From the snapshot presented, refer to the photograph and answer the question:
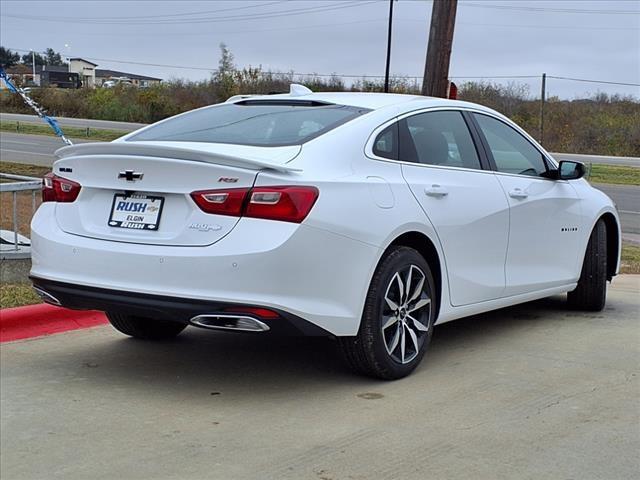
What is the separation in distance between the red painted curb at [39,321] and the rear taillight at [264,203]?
218cm

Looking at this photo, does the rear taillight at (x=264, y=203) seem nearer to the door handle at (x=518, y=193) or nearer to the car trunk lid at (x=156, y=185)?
the car trunk lid at (x=156, y=185)

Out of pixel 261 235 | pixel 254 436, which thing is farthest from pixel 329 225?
pixel 254 436

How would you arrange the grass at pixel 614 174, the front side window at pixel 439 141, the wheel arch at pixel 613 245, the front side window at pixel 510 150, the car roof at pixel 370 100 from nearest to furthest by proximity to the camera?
the front side window at pixel 439 141 < the car roof at pixel 370 100 < the front side window at pixel 510 150 < the wheel arch at pixel 613 245 < the grass at pixel 614 174

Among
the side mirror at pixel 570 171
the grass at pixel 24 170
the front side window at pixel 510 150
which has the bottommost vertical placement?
the grass at pixel 24 170

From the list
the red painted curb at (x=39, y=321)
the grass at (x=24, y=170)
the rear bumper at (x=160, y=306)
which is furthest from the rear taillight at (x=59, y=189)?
the grass at (x=24, y=170)

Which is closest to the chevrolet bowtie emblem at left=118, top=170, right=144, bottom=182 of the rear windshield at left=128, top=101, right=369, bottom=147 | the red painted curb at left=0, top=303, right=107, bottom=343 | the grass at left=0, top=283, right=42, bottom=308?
the rear windshield at left=128, top=101, right=369, bottom=147

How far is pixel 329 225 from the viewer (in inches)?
168

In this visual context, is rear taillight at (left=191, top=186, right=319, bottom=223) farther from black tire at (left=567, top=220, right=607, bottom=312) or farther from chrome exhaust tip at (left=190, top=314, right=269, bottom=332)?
black tire at (left=567, top=220, right=607, bottom=312)

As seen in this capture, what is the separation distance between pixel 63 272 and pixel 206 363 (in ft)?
3.49

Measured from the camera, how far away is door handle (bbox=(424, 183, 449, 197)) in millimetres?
4984

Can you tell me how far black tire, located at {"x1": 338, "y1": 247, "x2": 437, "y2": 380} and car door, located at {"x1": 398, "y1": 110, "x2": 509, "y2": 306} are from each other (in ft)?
0.96

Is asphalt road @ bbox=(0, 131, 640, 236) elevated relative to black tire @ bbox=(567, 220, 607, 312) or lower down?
lower down

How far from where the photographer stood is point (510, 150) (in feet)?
20.2

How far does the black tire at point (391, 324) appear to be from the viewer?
4.55 m
